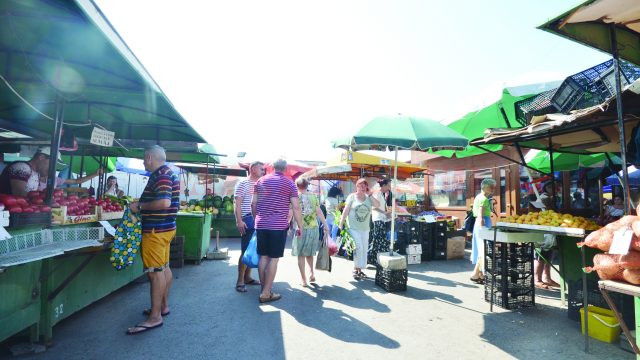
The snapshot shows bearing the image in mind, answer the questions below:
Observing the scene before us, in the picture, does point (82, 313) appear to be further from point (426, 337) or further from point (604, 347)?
point (604, 347)

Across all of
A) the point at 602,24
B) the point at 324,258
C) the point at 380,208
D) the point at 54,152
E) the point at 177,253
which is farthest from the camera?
the point at 177,253

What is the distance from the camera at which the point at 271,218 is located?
449 centimetres

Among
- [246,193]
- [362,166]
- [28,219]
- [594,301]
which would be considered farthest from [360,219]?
[362,166]

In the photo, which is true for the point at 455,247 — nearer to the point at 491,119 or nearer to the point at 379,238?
the point at 379,238

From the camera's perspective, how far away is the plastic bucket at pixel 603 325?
138 inches

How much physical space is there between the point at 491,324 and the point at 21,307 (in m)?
4.96

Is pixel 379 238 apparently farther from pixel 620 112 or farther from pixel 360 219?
pixel 620 112

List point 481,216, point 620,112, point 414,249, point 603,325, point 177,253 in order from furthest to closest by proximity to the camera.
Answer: point 414,249 → point 177,253 → point 481,216 → point 603,325 → point 620,112

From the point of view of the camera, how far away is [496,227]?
15.0ft

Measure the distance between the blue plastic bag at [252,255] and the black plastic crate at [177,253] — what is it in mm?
2644

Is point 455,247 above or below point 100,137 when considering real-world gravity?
below

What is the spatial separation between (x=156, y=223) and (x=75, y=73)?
6.69 feet

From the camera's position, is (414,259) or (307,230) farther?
(414,259)

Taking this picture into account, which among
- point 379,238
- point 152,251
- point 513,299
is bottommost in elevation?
point 513,299
